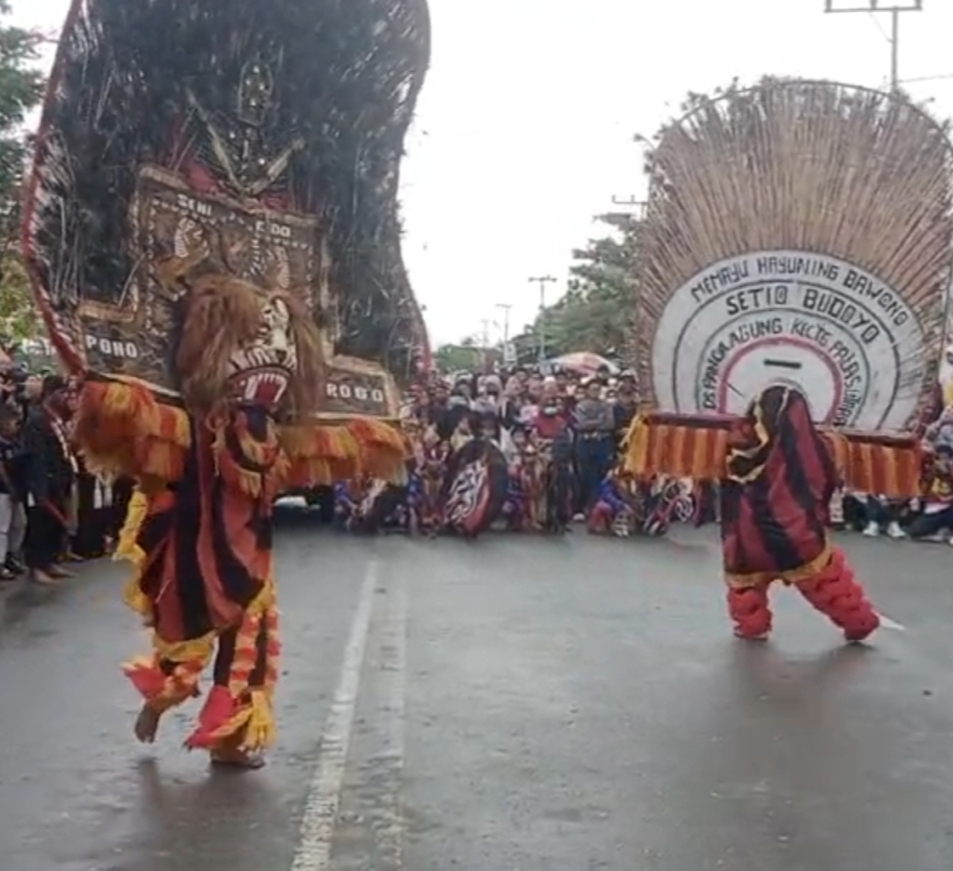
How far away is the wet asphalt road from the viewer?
6.14m

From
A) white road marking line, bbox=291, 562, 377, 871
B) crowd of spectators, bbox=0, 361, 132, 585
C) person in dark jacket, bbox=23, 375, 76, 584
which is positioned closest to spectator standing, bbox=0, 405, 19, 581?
crowd of spectators, bbox=0, 361, 132, 585

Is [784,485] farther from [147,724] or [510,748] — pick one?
[147,724]

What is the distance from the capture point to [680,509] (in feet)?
70.0

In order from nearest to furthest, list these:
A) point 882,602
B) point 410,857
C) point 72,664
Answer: point 410,857 → point 72,664 → point 882,602

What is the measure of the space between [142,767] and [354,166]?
7.87ft

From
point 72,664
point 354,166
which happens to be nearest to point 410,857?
point 354,166

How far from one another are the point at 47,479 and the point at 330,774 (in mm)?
8321

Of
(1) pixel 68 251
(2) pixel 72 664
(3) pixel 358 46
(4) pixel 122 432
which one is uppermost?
(3) pixel 358 46

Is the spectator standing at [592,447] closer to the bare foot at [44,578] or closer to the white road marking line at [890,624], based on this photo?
the bare foot at [44,578]

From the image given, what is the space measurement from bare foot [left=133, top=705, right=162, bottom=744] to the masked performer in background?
4.34 meters

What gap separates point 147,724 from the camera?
291 inches

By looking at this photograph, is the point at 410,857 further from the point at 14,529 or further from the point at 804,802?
the point at 14,529

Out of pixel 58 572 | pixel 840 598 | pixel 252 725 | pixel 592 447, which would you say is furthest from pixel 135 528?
pixel 592 447

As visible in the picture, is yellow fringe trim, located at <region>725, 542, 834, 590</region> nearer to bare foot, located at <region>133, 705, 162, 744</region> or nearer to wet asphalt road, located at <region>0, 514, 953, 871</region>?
wet asphalt road, located at <region>0, 514, 953, 871</region>
